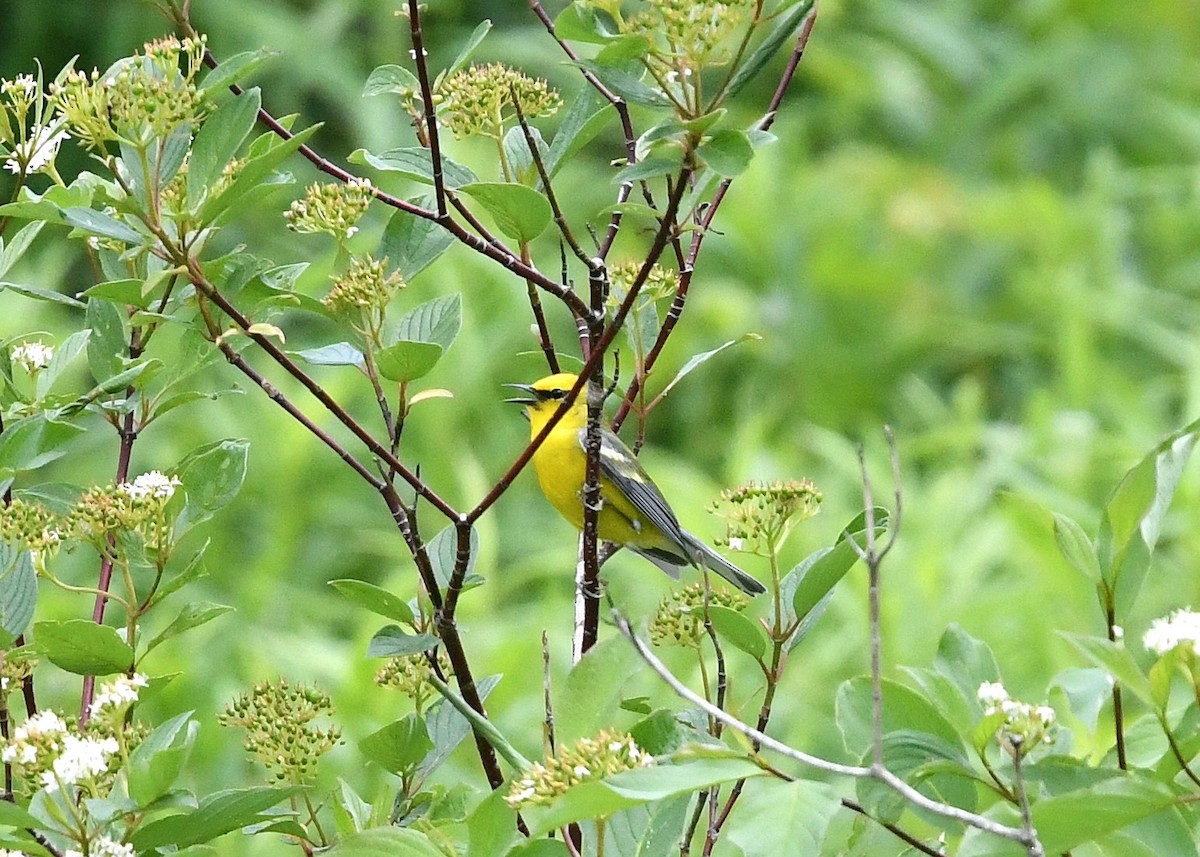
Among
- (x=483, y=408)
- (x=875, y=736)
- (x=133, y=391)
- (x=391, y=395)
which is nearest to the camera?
(x=875, y=736)

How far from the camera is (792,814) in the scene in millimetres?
823

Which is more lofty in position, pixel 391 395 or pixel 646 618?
pixel 391 395

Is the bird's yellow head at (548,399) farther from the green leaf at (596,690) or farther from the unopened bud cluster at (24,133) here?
the green leaf at (596,690)

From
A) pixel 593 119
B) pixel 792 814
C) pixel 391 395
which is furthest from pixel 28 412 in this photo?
pixel 391 395

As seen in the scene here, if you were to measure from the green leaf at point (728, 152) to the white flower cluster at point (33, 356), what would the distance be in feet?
1.86

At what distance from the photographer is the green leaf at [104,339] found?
1188 millimetres

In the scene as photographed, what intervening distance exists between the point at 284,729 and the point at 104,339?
1.18 ft

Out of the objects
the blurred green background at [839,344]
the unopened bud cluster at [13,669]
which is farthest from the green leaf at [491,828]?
the blurred green background at [839,344]

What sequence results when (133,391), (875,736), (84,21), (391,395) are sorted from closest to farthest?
(875,736) → (133,391) → (391,395) → (84,21)

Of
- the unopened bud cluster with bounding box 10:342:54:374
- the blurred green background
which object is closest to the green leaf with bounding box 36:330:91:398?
the unopened bud cluster with bounding box 10:342:54:374

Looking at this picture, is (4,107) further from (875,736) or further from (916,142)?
(916,142)

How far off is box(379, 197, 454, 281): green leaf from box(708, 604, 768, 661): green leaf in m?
0.35

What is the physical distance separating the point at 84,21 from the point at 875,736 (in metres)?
5.21

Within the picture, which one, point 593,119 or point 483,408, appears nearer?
point 593,119
